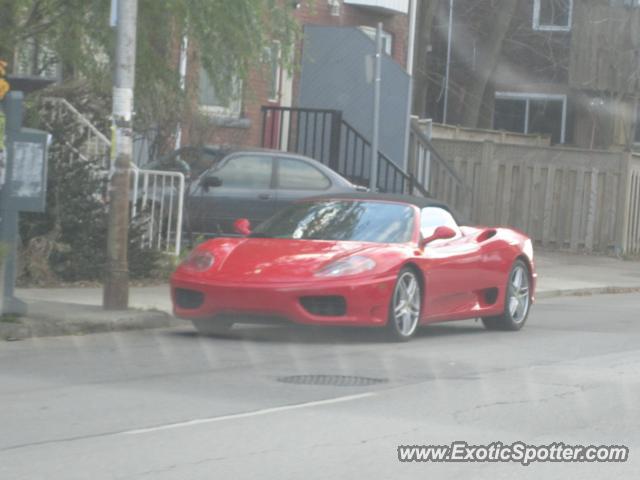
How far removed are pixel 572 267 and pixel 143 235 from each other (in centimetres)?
1006

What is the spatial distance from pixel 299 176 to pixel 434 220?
267 inches

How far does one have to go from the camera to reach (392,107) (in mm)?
27281

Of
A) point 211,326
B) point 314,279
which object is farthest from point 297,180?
point 314,279

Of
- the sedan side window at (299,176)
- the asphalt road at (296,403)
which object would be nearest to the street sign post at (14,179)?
the asphalt road at (296,403)

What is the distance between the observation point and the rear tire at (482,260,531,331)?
49.0ft

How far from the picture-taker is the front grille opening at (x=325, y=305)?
41.7 feet

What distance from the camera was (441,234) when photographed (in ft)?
44.6

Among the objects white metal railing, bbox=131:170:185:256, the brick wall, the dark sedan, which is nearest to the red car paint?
the brick wall

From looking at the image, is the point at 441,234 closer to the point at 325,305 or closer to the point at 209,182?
the point at 325,305

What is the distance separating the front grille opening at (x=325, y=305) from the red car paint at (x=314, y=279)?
45 millimetres

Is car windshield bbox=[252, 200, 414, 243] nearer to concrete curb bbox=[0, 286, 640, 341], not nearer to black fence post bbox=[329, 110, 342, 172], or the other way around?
concrete curb bbox=[0, 286, 640, 341]

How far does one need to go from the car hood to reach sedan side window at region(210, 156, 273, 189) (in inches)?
275

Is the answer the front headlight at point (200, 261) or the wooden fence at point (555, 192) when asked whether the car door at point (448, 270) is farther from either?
the wooden fence at point (555, 192)

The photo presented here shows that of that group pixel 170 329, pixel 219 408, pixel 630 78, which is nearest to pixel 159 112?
pixel 170 329
